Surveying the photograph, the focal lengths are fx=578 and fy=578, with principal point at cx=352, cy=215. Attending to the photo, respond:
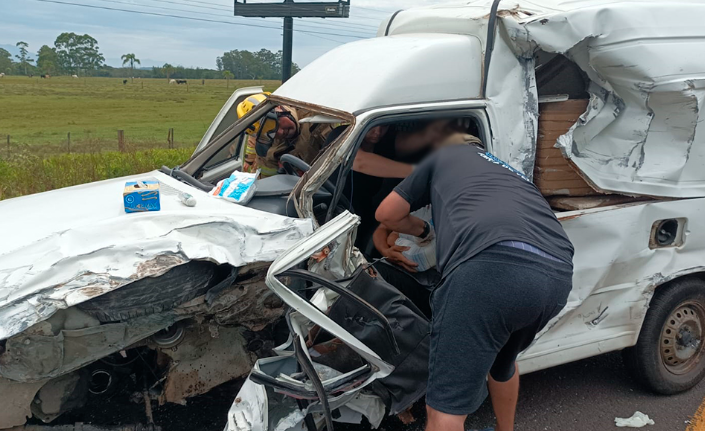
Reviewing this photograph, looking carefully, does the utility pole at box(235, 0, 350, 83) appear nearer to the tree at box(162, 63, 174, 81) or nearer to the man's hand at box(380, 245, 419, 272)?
the man's hand at box(380, 245, 419, 272)

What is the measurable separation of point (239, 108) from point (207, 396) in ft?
6.63

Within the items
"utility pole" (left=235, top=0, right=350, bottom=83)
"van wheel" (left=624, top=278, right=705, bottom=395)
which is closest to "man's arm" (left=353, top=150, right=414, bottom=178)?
"van wheel" (left=624, top=278, right=705, bottom=395)

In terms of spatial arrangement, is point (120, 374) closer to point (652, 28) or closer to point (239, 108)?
point (239, 108)

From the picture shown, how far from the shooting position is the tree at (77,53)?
8769 centimetres

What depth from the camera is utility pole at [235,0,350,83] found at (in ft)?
50.2

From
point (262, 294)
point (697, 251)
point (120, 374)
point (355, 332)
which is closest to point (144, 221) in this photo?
point (262, 294)

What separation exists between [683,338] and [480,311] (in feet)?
6.71

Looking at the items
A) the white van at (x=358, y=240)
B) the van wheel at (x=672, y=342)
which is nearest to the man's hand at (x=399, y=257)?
the white van at (x=358, y=240)

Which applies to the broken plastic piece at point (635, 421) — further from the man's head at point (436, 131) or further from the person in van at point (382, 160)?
the man's head at point (436, 131)

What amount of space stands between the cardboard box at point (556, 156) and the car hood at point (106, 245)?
1.30 metres

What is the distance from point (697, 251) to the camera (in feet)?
10.5

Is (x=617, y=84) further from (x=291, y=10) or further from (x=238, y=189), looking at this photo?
(x=291, y=10)

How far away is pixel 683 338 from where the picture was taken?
3357 mm

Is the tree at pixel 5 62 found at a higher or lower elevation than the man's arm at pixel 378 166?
lower
